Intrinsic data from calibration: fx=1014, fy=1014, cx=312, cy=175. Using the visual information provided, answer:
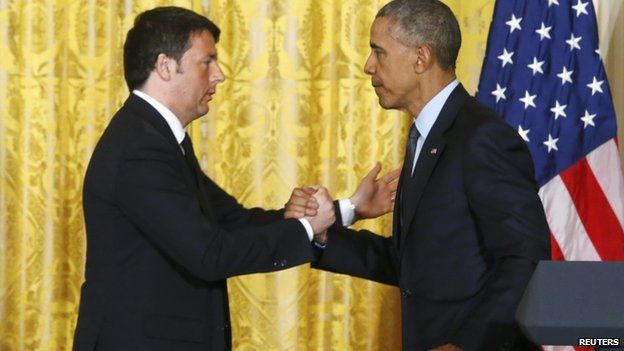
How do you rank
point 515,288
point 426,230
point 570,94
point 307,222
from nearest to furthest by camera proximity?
point 515,288, point 426,230, point 307,222, point 570,94

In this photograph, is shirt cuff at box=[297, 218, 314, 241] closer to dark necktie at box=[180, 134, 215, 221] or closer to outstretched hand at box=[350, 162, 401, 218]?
dark necktie at box=[180, 134, 215, 221]

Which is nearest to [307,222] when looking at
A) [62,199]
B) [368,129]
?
[368,129]

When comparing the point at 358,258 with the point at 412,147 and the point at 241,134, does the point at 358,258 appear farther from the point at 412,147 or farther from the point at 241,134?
the point at 241,134

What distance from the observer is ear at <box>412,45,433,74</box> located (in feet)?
10.0

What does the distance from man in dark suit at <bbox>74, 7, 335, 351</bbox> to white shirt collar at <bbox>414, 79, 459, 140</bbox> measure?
470 millimetres

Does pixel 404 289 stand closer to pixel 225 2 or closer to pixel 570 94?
pixel 570 94

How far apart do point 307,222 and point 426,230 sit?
1.45 ft

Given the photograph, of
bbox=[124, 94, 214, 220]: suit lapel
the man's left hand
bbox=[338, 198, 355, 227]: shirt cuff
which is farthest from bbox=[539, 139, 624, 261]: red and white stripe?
bbox=[124, 94, 214, 220]: suit lapel

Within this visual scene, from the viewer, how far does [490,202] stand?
105 inches

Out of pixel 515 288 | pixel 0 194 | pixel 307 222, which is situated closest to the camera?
pixel 515 288

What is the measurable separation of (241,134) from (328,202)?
1446 millimetres

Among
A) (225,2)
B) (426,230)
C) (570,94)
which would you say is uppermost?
(225,2)

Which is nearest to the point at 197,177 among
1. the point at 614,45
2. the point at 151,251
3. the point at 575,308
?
the point at 151,251

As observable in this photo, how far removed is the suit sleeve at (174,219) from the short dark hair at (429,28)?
77 cm
